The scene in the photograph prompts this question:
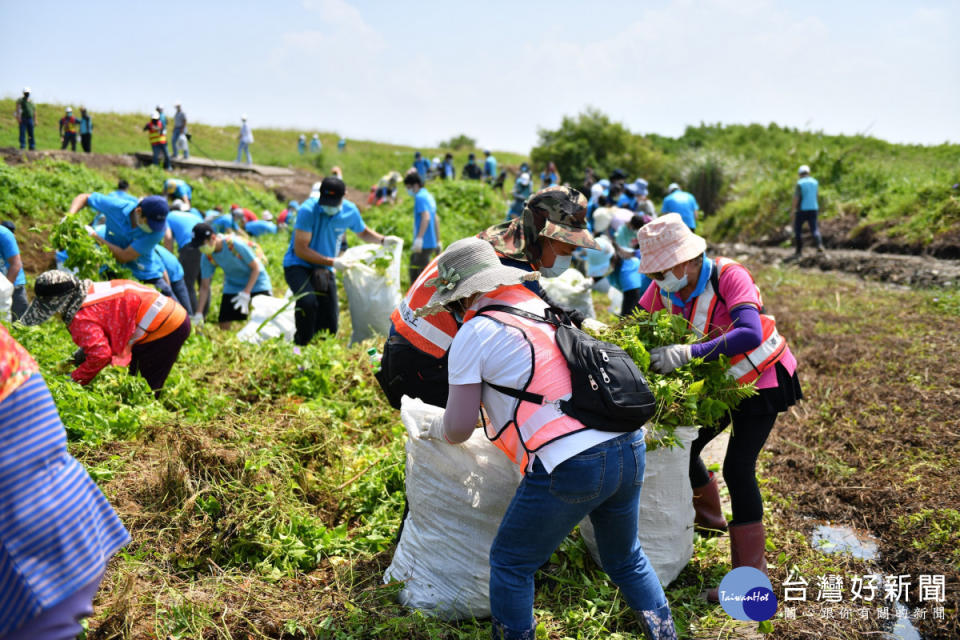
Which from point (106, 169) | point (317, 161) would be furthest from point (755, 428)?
point (317, 161)

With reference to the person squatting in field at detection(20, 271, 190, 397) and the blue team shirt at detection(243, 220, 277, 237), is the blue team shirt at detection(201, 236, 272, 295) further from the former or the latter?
the blue team shirt at detection(243, 220, 277, 237)

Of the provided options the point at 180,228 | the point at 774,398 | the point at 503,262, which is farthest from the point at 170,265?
the point at 774,398

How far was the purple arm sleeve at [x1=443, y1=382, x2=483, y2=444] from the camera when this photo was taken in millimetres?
2100

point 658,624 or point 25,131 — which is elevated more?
point 25,131

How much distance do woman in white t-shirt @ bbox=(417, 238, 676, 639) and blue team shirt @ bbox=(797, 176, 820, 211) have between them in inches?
447

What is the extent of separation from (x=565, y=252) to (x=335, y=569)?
1.62 m

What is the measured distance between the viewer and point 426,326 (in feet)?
8.98

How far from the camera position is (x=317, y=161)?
83.3ft

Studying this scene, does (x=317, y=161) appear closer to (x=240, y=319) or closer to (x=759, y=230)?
(x=759, y=230)

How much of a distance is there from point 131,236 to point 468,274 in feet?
13.7

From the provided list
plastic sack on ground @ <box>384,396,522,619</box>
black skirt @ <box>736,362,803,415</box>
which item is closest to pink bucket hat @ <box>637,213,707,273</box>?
black skirt @ <box>736,362,803,415</box>

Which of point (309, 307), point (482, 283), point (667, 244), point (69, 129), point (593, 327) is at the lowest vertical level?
point (309, 307)

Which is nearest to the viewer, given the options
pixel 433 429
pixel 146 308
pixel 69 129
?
pixel 433 429

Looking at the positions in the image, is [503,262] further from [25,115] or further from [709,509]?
[25,115]
